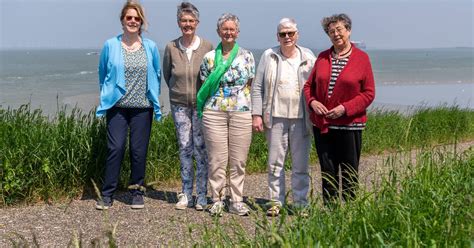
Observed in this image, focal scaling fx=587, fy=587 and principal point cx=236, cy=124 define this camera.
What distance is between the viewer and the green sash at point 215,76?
521 cm

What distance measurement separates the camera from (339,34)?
496 centimetres

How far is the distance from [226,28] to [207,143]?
3.53 ft

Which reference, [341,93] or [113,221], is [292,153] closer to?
[341,93]

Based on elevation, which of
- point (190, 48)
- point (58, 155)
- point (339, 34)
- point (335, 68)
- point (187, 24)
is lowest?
point (58, 155)

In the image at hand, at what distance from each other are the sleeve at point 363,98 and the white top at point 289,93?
50cm

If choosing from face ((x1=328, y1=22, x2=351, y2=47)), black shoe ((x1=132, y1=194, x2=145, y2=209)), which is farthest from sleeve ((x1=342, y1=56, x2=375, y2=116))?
black shoe ((x1=132, y1=194, x2=145, y2=209))

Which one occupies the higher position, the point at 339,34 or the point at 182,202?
the point at 339,34

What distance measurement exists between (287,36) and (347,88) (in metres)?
0.72

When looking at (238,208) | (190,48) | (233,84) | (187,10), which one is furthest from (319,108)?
(187,10)

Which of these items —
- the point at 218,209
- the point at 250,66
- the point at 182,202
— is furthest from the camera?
the point at 182,202

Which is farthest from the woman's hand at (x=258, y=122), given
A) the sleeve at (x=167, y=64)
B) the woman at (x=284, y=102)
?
the sleeve at (x=167, y=64)

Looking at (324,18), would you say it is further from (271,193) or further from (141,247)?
(141,247)

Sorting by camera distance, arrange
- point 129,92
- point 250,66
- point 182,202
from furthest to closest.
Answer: point 182,202 < point 129,92 < point 250,66

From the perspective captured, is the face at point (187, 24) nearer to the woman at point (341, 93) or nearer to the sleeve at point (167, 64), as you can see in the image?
the sleeve at point (167, 64)
